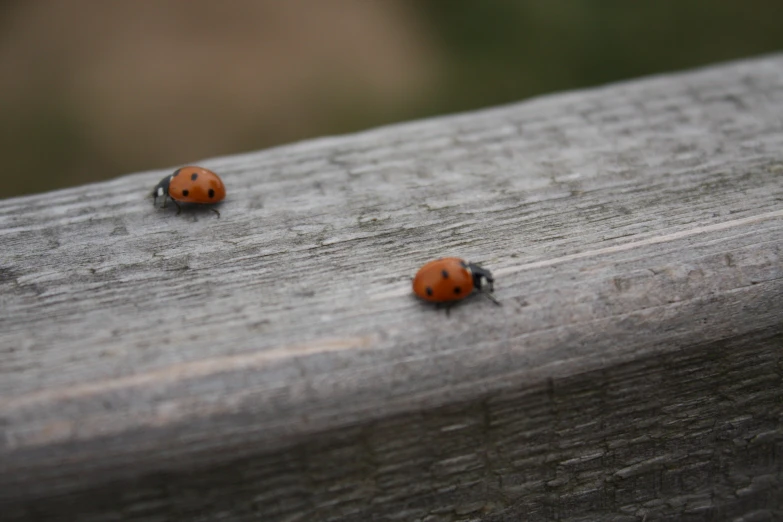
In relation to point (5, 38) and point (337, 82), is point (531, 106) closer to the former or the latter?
point (337, 82)

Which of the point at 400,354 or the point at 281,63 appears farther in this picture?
the point at 281,63

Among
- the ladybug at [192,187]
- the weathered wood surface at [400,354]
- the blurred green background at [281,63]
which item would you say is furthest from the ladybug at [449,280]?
the blurred green background at [281,63]

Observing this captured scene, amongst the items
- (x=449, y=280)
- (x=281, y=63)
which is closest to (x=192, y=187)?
(x=449, y=280)

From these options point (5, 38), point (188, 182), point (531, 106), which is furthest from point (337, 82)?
point (188, 182)

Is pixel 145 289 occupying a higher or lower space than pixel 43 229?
lower

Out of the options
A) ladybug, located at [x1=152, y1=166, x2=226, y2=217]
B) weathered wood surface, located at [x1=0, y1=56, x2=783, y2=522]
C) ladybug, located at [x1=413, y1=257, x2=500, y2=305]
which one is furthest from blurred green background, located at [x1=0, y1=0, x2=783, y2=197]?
ladybug, located at [x1=413, y1=257, x2=500, y2=305]

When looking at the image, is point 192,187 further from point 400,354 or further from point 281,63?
point 281,63

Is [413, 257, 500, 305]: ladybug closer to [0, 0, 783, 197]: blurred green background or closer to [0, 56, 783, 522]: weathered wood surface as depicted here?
[0, 56, 783, 522]: weathered wood surface
